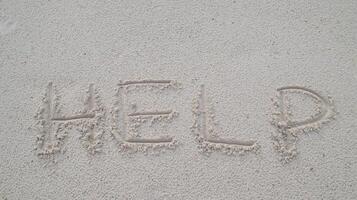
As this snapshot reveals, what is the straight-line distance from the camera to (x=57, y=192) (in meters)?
1.31

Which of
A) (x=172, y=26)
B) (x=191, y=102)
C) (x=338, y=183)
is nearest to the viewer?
(x=338, y=183)

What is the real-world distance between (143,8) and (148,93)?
0.40m

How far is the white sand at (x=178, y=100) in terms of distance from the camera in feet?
4.26

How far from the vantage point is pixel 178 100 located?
4.58 feet

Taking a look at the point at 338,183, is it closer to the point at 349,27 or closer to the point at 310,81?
the point at 310,81

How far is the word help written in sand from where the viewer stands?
4.38ft

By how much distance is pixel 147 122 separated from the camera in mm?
1374

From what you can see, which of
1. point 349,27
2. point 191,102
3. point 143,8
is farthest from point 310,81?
point 143,8

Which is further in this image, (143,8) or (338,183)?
(143,8)

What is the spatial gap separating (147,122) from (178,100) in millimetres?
153

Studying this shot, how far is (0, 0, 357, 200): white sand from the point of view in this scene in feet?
4.26

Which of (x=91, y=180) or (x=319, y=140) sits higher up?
(x=319, y=140)

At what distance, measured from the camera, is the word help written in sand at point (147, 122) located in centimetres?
133

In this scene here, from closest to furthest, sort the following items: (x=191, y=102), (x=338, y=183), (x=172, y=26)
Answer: (x=338, y=183) → (x=191, y=102) → (x=172, y=26)
